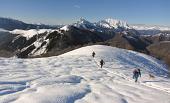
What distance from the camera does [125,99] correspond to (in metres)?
27.7

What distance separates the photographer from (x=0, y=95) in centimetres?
2466

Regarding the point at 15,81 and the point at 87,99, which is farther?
the point at 15,81

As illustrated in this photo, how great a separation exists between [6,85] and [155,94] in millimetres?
15141

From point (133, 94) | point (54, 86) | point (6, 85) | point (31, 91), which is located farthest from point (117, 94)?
point (6, 85)

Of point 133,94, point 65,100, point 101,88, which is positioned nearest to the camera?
point 65,100

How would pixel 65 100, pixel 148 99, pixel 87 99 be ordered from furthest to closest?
pixel 148 99, pixel 87 99, pixel 65 100

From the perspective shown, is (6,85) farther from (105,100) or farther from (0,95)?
(105,100)

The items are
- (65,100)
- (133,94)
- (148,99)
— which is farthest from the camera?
(133,94)

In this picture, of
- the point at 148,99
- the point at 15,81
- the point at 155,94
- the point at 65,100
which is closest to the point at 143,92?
the point at 155,94

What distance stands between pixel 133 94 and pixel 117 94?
182 centimetres

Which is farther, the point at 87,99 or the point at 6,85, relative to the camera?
the point at 6,85

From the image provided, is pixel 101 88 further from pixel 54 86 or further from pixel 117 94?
pixel 54 86

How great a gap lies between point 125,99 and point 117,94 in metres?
2.26

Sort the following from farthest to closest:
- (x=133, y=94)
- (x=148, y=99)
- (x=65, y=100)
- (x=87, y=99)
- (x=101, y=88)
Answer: (x=101, y=88) < (x=133, y=94) < (x=148, y=99) < (x=87, y=99) < (x=65, y=100)
